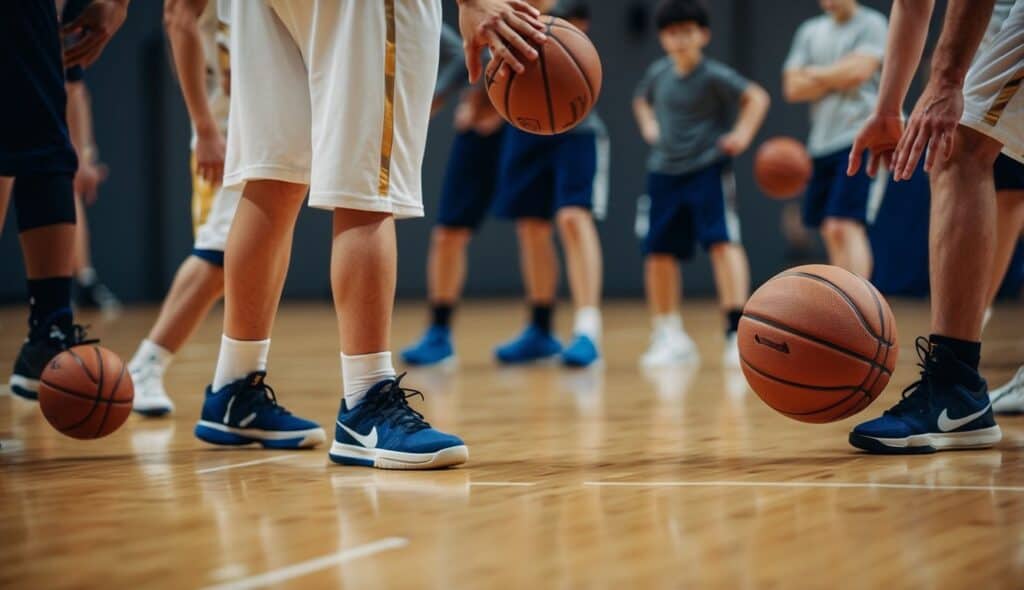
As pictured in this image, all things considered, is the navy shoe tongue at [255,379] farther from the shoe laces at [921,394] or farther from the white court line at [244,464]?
the shoe laces at [921,394]

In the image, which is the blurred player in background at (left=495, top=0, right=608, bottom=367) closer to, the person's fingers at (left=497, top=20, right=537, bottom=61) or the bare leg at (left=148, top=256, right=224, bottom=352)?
the bare leg at (left=148, top=256, right=224, bottom=352)

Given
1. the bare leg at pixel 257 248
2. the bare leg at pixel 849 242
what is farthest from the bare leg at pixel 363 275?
the bare leg at pixel 849 242

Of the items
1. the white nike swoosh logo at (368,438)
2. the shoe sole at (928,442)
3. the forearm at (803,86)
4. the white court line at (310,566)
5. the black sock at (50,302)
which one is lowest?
the shoe sole at (928,442)

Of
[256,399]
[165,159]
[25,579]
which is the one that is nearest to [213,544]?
[25,579]

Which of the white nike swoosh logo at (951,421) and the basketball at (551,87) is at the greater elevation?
the basketball at (551,87)

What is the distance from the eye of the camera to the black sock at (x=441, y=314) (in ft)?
21.5

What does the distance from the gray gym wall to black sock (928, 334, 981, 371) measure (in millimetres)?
10359

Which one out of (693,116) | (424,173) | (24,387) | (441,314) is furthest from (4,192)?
(424,173)

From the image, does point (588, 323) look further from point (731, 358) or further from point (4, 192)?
point (4, 192)

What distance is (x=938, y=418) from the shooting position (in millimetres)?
3014

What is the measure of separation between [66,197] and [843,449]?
2.25m

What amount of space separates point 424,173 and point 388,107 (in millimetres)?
10811

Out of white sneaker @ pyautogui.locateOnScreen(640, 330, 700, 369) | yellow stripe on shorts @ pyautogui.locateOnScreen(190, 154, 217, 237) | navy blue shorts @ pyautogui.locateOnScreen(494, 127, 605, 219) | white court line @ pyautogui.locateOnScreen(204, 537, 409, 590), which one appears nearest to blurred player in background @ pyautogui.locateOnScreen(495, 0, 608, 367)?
navy blue shorts @ pyautogui.locateOnScreen(494, 127, 605, 219)

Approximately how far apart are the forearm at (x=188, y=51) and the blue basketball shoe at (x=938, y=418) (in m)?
1.94
